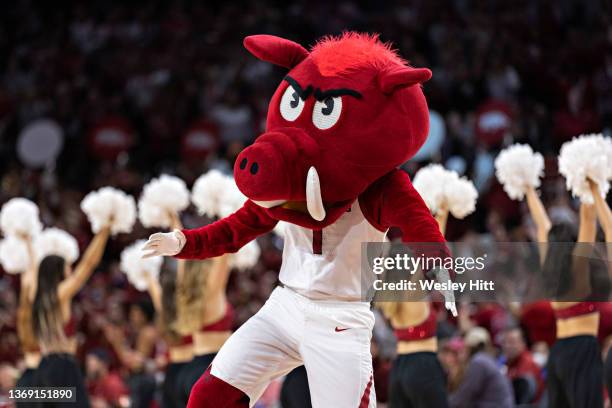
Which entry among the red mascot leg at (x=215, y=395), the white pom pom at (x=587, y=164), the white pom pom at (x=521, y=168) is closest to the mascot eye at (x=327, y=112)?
the red mascot leg at (x=215, y=395)

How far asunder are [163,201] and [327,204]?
2.45 metres

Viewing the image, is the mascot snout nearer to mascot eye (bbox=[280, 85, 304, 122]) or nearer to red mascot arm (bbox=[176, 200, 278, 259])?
mascot eye (bbox=[280, 85, 304, 122])

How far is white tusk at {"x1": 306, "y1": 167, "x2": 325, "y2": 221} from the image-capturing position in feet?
10.5

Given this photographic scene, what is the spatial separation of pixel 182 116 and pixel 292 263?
7632 mm

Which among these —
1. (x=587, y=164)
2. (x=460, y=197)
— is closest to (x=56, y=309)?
(x=460, y=197)

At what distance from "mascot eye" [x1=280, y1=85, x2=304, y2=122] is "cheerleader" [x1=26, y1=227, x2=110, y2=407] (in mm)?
2587

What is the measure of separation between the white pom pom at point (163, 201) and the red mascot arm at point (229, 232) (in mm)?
2049

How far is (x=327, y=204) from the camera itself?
10.8ft

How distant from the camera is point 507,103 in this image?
905cm

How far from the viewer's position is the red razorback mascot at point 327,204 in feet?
10.5

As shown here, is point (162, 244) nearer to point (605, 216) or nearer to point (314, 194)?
point (314, 194)

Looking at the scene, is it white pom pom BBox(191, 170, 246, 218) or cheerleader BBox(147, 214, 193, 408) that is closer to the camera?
white pom pom BBox(191, 170, 246, 218)

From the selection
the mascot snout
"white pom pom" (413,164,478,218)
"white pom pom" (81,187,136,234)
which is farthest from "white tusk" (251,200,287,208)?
"white pom pom" (81,187,136,234)

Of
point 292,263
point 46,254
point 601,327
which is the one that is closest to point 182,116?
point 46,254
